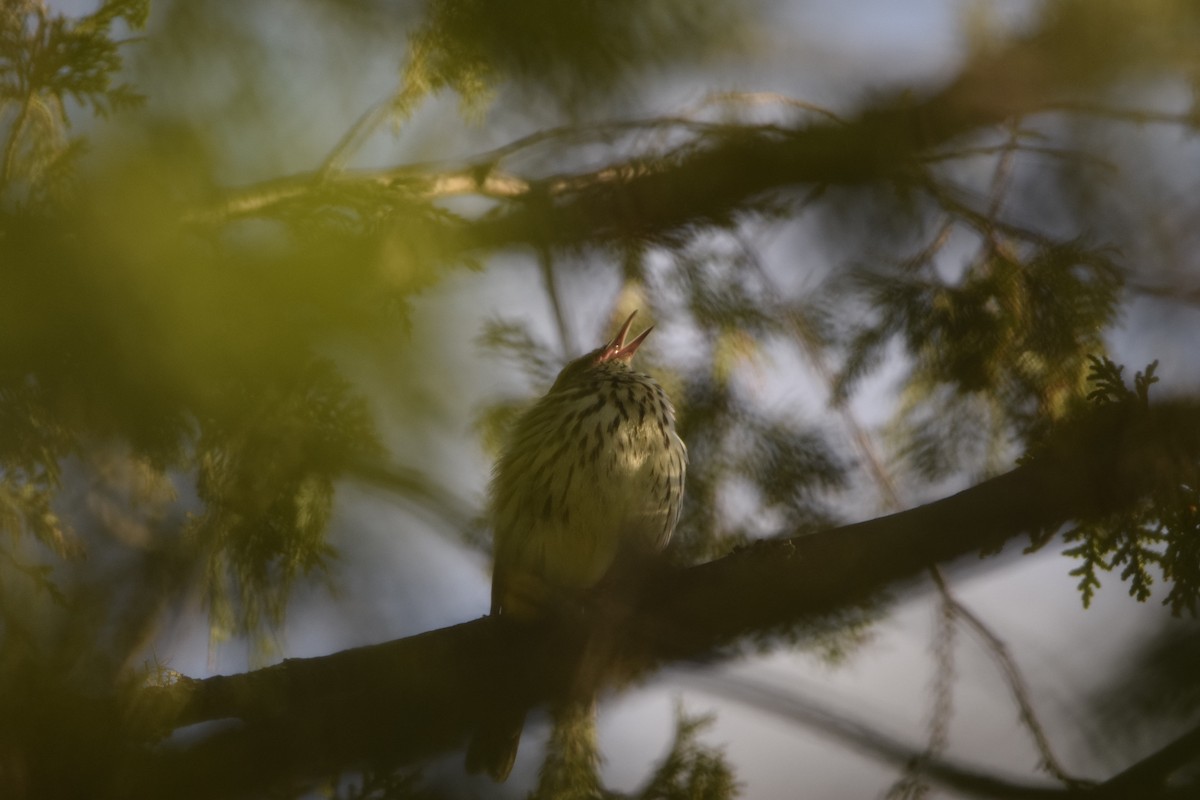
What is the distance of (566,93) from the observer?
229 cm

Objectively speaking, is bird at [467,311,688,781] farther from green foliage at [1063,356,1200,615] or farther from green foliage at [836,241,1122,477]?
green foliage at [1063,356,1200,615]

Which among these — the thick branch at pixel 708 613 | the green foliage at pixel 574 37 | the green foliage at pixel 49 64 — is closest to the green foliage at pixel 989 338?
the thick branch at pixel 708 613

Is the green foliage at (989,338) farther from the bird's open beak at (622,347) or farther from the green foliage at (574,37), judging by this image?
the green foliage at (574,37)

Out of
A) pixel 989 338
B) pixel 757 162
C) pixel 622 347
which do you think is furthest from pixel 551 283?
pixel 989 338

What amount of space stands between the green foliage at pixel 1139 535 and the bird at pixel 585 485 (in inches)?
61.7

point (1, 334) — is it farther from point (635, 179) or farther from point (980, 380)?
point (980, 380)

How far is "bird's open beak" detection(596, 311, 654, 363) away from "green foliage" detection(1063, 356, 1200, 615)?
7.10 feet

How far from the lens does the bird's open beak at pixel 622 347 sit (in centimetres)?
471

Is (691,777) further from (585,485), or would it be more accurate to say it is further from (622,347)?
(622,347)

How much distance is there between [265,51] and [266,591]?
1359mm

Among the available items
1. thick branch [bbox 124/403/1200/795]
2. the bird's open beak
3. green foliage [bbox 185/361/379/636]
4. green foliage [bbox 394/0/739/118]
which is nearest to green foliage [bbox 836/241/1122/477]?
thick branch [bbox 124/403/1200/795]

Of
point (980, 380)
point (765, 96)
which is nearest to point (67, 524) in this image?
point (765, 96)

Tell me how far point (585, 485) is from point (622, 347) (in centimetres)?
82

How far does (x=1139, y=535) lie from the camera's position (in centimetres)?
285
